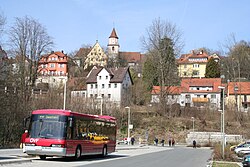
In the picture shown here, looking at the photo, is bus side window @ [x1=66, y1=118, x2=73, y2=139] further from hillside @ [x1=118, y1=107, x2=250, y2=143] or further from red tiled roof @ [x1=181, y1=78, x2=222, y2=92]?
red tiled roof @ [x1=181, y1=78, x2=222, y2=92]

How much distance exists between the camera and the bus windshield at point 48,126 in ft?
73.4

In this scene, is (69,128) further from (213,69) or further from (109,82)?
(213,69)

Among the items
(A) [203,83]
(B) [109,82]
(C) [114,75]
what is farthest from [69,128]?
(A) [203,83]

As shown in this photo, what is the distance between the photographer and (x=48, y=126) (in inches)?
891

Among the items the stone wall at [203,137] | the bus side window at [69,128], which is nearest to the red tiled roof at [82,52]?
the stone wall at [203,137]

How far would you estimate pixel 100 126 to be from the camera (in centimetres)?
2830

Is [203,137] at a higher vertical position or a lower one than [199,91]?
lower

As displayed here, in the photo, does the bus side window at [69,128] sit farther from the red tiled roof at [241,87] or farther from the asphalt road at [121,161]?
the red tiled roof at [241,87]

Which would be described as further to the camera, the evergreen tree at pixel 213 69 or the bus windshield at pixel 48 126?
the evergreen tree at pixel 213 69

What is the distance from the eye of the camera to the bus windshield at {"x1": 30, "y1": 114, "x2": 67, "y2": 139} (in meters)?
22.4

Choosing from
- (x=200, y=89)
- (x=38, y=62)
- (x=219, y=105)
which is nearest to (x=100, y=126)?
(x=38, y=62)

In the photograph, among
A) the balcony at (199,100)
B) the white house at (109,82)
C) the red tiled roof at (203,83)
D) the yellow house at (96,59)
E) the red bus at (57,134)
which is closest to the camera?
the red bus at (57,134)

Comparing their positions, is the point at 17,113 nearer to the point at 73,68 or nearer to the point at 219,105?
the point at 219,105

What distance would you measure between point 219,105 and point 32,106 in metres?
52.2
